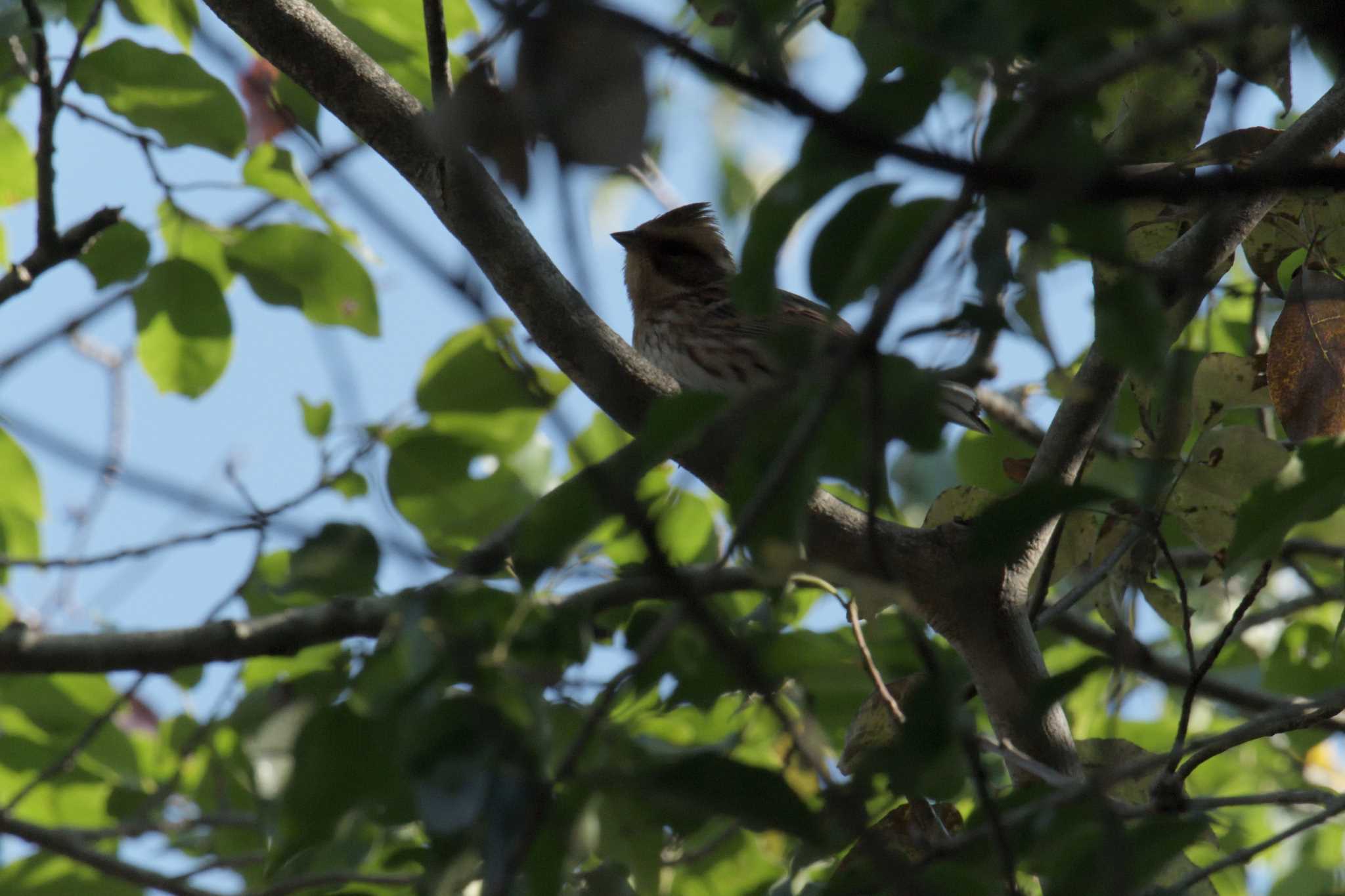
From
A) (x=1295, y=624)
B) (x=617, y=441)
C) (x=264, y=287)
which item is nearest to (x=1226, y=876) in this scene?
(x=1295, y=624)

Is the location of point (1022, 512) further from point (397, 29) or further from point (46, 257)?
point (46, 257)

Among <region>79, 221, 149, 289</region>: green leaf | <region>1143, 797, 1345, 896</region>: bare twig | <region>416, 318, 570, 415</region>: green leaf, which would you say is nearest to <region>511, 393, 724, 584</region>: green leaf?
<region>1143, 797, 1345, 896</region>: bare twig

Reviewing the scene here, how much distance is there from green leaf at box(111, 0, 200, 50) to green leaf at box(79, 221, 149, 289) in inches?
21.1

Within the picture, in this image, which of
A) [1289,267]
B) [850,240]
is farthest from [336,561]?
[1289,267]

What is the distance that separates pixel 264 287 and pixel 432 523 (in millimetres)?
857

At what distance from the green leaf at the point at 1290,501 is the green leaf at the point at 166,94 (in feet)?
8.68

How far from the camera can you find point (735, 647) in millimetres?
1358

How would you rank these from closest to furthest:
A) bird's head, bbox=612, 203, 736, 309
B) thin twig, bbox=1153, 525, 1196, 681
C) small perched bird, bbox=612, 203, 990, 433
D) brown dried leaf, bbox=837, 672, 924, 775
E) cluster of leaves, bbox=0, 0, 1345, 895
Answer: cluster of leaves, bbox=0, 0, 1345, 895, thin twig, bbox=1153, 525, 1196, 681, brown dried leaf, bbox=837, 672, 924, 775, small perched bird, bbox=612, 203, 990, 433, bird's head, bbox=612, 203, 736, 309

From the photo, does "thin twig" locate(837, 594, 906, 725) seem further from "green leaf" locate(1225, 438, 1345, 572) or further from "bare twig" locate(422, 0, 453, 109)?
"bare twig" locate(422, 0, 453, 109)

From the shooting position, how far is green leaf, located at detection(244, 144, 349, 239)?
350 cm

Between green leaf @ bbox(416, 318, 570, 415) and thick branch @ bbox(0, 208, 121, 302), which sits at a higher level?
thick branch @ bbox(0, 208, 121, 302)

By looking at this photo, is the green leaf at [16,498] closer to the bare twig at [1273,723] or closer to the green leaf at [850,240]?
the green leaf at [850,240]

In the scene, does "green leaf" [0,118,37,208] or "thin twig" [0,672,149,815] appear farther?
"green leaf" [0,118,37,208]

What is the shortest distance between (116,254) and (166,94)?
0.51 metres
